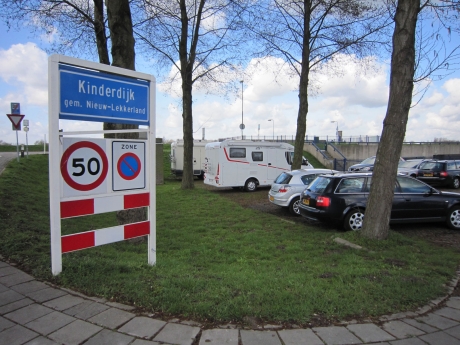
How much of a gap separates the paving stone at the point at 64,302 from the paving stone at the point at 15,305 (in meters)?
0.20

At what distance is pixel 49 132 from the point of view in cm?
380

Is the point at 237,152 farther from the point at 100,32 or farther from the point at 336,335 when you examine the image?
the point at 336,335

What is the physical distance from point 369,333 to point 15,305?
11.0ft

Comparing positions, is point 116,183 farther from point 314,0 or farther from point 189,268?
point 314,0

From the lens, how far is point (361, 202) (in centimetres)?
812

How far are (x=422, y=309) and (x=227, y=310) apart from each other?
2163mm

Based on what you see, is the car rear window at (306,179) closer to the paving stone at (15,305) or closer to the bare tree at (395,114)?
the bare tree at (395,114)

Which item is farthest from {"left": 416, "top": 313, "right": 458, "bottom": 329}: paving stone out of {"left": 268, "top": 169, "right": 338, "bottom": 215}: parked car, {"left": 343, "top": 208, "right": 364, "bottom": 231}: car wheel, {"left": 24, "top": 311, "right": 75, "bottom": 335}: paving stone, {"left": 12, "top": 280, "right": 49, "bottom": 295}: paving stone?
{"left": 268, "top": 169, "right": 338, "bottom": 215}: parked car

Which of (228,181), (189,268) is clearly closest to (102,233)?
(189,268)

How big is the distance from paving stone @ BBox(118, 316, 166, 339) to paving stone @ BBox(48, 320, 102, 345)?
9.6 inches

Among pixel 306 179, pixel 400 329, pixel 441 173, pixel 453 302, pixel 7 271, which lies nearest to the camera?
pixel 400 329

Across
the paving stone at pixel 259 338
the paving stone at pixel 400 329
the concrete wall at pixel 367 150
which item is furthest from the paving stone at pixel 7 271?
the concrete wall at pixel 367 150

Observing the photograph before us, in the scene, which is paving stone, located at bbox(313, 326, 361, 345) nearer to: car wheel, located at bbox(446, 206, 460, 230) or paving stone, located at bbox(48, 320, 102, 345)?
paving stone, located at bbox(48, 320, 102, 345)

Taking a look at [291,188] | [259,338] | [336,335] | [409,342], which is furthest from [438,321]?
[291,188]
